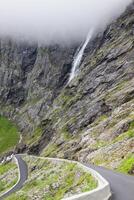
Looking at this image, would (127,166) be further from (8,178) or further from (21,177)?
(8,178)

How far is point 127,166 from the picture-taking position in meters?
56.5

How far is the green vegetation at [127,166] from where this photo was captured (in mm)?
53694

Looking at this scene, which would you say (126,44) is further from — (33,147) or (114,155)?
(114,155)

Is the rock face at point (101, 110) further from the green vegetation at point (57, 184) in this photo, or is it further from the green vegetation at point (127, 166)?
the green vegetation at point (57, 184)

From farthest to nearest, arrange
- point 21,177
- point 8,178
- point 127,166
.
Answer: point 8,178 < point 21,177 < point 127,166

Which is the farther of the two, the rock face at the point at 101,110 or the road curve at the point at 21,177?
the road curve at the point at 21,177

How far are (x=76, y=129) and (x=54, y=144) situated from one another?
7740 millimetres

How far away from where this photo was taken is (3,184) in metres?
110

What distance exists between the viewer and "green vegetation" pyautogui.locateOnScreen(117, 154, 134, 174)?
53694 mm

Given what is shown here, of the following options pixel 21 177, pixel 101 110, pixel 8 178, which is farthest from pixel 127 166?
pixel 8 178

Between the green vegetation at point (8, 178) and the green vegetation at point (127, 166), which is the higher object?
the green vegetation at point (8, 178)

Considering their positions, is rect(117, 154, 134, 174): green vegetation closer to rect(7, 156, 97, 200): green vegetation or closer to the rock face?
the rock face

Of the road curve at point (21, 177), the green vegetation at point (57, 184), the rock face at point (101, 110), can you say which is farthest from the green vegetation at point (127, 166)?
the road curve at point (21, 177)

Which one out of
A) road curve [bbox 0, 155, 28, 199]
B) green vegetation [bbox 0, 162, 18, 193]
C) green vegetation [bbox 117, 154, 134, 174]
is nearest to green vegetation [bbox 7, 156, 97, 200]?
green vegetation [bbox 117, 154, 134, 174]
